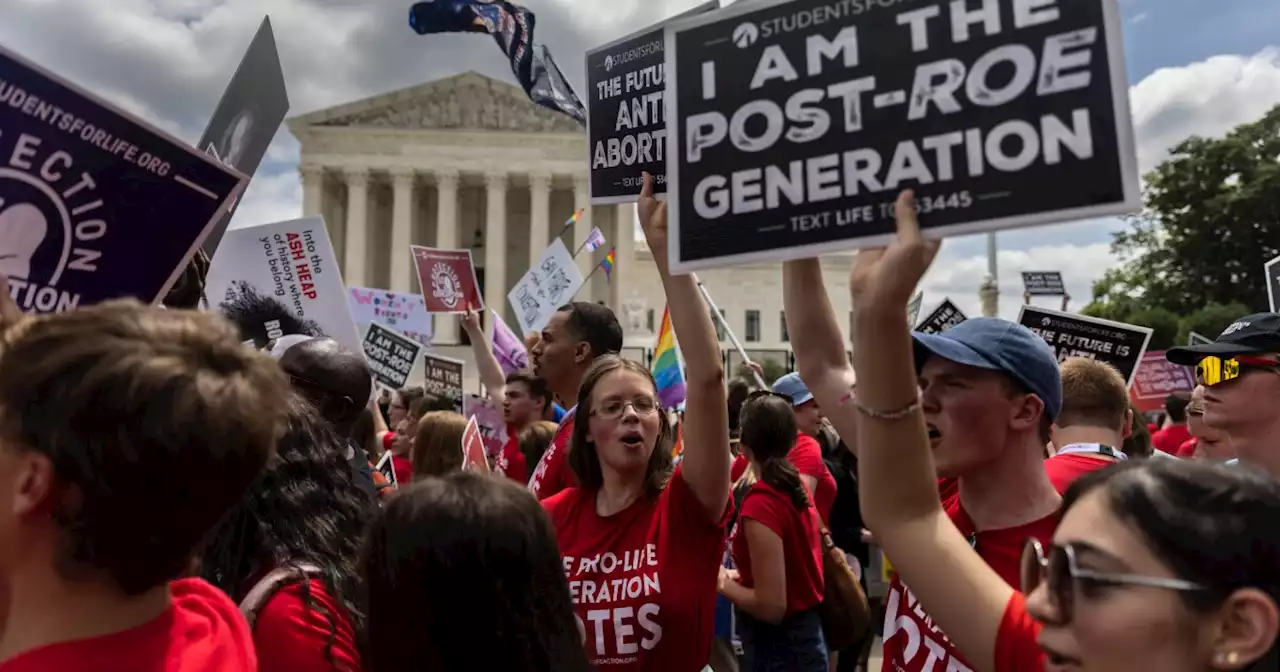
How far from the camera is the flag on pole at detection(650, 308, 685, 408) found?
21.1 feet

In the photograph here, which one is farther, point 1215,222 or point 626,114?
point 1215,222

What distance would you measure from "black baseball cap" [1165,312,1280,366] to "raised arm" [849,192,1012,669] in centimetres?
258

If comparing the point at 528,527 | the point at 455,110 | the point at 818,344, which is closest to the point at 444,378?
the point at 818,344

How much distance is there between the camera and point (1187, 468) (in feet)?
4.69

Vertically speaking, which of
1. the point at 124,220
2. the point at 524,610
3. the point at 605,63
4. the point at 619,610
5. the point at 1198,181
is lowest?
the point at 619,610

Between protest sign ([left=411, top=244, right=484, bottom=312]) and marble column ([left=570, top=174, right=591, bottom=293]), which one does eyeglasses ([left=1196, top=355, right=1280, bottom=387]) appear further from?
marble column ([left=570, top=174, right=591, bottom=293])

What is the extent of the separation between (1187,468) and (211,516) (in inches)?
61.6

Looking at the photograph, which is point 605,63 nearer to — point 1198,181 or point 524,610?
point 524,610

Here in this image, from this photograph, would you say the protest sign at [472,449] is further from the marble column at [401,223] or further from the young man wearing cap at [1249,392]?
the marble column at [401,223]

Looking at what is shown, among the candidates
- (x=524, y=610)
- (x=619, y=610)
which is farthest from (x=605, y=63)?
(x=524, y=610)

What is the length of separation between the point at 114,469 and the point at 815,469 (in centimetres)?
454

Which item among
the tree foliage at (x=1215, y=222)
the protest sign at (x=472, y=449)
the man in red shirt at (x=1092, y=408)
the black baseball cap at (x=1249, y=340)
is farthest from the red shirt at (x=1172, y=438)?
the tree foliage at (x=1215, y=222)

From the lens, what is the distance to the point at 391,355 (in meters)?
9.62

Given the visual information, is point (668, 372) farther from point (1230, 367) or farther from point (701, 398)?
point (701, 398)
